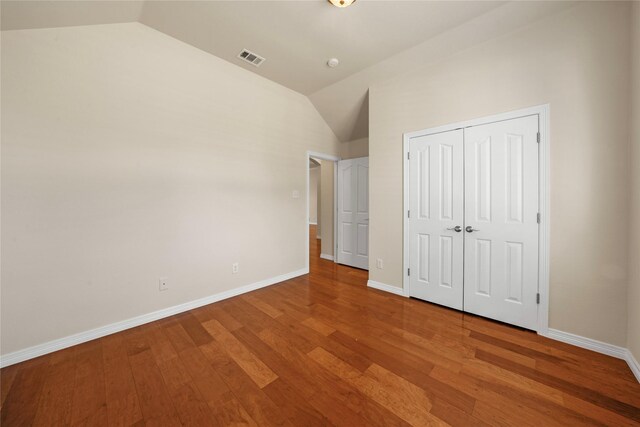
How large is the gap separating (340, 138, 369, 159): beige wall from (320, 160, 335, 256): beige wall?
0.36 meters

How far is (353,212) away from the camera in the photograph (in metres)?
4.31

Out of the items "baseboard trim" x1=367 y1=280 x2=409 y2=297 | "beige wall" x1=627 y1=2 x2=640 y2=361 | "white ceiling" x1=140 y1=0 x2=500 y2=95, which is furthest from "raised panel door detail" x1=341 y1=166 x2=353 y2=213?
"beige wall" x1=627 y1=2 x2=640 y2=361

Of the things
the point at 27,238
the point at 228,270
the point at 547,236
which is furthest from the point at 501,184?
the point at 27,238

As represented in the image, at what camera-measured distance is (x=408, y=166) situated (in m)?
2.92

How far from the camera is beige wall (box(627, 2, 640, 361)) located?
162 cm

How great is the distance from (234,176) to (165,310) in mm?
1717

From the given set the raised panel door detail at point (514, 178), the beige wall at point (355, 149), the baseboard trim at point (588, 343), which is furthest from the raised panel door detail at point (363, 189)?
the baseboard trim at point (588, 343)

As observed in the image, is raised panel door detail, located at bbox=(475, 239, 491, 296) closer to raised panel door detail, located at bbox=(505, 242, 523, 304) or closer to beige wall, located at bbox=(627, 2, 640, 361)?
raised panel door detail, located at bbox=(505, 242, 523, 304)

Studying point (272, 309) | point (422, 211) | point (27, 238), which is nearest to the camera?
point (27, 238)

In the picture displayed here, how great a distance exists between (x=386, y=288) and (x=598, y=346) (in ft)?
6.12

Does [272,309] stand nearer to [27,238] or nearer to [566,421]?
[27,238]

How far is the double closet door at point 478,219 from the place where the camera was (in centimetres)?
218

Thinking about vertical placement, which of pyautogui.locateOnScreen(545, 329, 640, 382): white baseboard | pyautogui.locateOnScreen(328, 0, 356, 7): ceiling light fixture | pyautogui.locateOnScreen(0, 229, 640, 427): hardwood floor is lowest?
pyautogui.locateOnScreen(0, 229, 640, 427): hardwood floor

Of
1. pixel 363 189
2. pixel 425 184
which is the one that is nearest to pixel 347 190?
pixel 363 189
